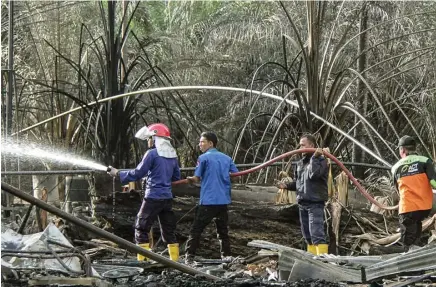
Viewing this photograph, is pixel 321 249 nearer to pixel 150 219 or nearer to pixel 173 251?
pixel 173 251

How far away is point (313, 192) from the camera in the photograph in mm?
8867

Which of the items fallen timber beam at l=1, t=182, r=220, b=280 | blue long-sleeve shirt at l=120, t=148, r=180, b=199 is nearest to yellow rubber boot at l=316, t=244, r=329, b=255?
blue long-sleeve shirt at l=120, t=148, r=180, b=199

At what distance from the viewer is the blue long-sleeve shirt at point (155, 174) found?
29.3ft

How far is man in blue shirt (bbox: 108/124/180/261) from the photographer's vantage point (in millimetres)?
8914

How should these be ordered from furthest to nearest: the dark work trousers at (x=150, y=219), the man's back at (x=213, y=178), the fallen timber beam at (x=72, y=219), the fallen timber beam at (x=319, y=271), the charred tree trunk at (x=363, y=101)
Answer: the charred tree trunk at (x=363, y=101), the man's back at (x=213, y=178), the dark work trousers at (x=150, y=219), the fallen timber beam at (x=319, y=271), the fallen timber beam at (x=72, y=219)

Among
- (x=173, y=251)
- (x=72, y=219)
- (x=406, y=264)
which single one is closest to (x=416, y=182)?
(x=406, y=264)

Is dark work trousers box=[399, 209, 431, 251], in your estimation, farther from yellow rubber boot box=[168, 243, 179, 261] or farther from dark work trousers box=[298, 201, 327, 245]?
yellow rubber boot box=[168, 243, 179, 261]

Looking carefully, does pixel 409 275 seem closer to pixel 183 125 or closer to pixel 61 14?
pixel 61 14

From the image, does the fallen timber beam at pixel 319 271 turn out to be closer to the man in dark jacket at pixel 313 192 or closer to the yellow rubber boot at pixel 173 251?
the man in dark jacket at pixel 313 192

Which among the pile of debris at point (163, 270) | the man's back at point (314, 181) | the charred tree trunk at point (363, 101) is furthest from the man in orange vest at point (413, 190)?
the charred tree trunk at point (363, 101)

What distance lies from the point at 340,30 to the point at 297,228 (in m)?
11.7

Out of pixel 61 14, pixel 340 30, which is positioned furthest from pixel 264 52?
pixel 61 14

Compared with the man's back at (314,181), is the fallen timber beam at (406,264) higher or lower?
lower

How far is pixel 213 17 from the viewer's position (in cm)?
2909
